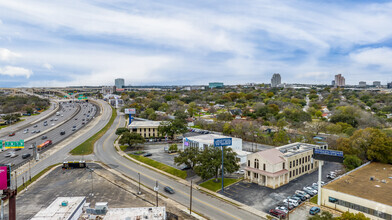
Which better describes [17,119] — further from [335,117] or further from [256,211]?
[335,117]

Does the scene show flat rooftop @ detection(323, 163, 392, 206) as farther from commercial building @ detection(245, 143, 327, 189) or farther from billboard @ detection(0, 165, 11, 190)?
billboard @ detection(0, 165, 11, 190)

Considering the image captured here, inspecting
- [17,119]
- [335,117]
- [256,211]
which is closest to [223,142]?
[256,211]

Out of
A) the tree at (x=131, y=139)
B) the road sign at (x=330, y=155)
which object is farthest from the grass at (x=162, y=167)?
the road sign at (x=330, y=155)

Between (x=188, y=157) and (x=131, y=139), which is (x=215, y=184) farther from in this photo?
(x=131, y=139)

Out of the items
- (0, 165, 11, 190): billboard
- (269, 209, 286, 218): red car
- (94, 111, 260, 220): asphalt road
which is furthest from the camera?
(94, 111, 260, 220): asphalt road

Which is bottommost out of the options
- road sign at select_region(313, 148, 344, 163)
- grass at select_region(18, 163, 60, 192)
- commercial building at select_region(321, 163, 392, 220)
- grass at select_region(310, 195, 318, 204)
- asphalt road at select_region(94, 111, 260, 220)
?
grass at select_region(18, 163, 60, 192)

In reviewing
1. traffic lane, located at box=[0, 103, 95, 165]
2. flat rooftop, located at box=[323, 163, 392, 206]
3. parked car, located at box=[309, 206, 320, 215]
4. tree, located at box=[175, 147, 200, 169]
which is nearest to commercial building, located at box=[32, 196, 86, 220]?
tree, located at box=[175, 147, 200, 169]
